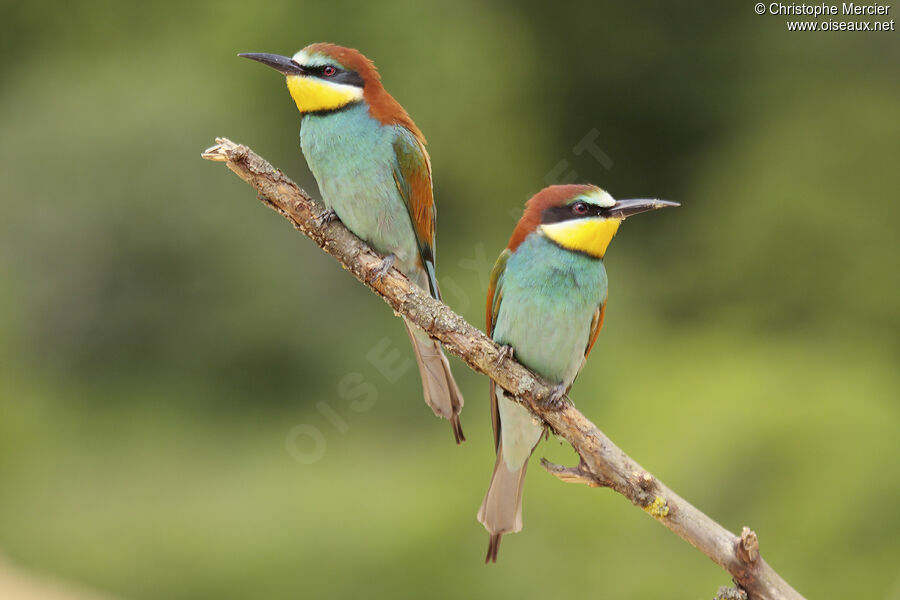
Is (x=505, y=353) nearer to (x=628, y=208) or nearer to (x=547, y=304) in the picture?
(x=547, y=304)

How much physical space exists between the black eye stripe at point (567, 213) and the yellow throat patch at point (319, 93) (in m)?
0.48

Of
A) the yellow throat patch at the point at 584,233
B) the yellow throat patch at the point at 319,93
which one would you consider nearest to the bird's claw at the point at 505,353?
the yellow throat patch at the point at 584,233

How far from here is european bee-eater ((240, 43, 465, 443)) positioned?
6.24ft

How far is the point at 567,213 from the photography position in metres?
1.79

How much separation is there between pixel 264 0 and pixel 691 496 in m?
2.92

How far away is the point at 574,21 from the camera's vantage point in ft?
14.6

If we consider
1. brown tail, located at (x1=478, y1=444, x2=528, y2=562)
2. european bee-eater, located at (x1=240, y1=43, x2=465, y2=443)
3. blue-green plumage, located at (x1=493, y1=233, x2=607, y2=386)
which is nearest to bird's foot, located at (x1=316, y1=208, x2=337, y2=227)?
european bee-eater, located at (x1=240, y1=43, x2=465, y2=443)

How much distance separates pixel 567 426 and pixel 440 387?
27cm

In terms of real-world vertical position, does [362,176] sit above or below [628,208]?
below

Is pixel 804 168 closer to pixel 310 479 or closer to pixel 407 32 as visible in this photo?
pixel 407 32

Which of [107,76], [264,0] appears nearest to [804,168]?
[264,0]

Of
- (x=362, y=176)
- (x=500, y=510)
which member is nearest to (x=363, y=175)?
(x=362, y=176)

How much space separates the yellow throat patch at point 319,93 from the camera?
188 centimetres

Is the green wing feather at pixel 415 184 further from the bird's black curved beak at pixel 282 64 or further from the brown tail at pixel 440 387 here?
the bird's black curved beak at pixel 282 64
